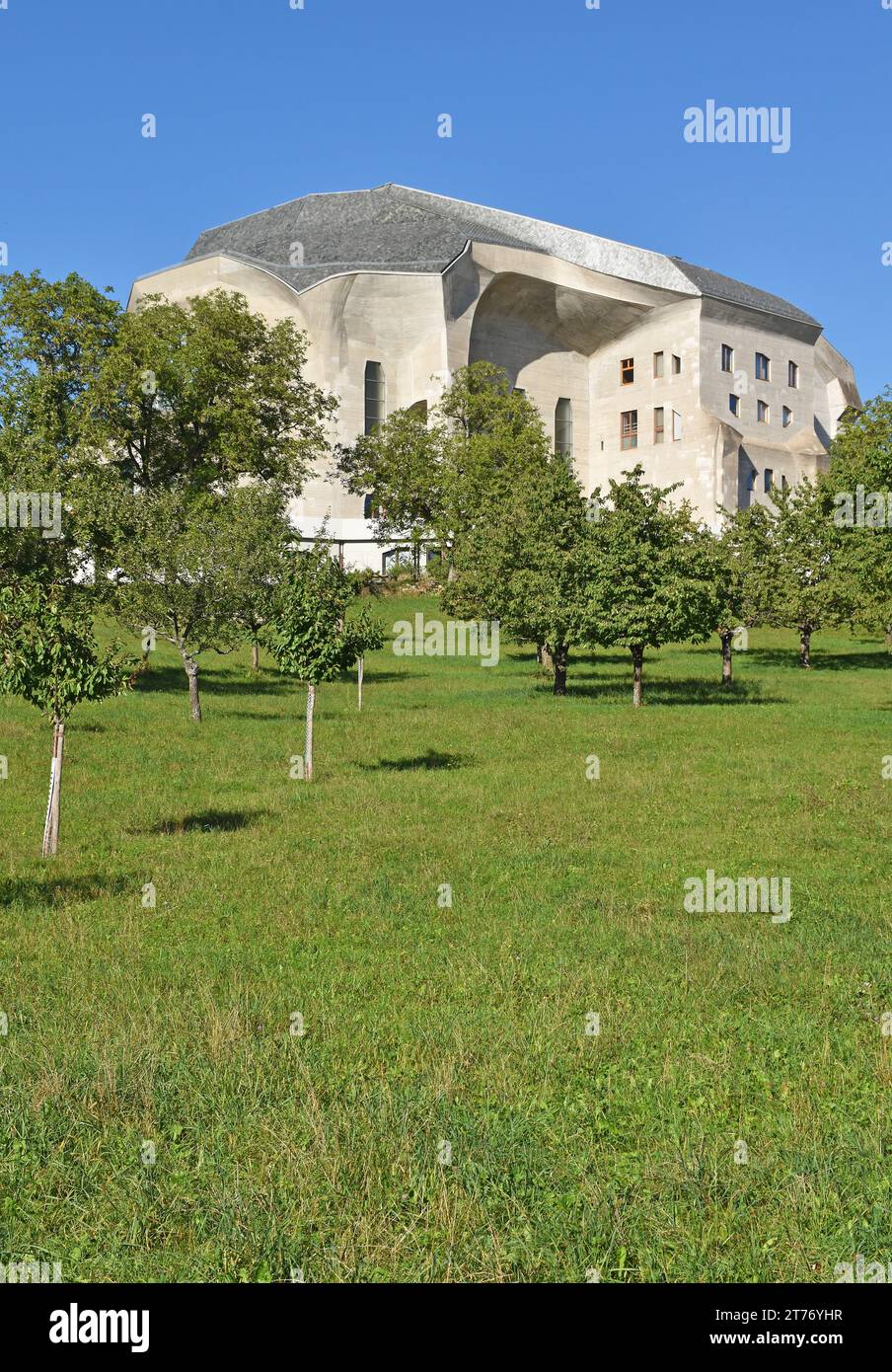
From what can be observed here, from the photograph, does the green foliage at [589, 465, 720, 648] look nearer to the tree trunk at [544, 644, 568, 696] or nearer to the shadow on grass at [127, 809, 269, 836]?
the tree trunk at [544, 644, 568, 696]

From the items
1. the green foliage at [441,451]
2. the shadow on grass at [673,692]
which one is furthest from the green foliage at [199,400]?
the shadow on grass at [673,692]

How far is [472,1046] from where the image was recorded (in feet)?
26.5

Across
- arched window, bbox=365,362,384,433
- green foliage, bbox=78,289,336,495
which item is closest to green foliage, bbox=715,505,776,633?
green foliage, bbox=78,289,336,495

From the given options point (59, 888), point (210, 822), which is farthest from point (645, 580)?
point (59, 888)

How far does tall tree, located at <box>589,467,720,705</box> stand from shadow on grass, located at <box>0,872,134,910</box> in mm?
23470

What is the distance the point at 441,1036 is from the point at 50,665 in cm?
1068

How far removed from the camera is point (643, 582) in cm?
3641

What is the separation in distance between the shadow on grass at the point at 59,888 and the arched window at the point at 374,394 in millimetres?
76486

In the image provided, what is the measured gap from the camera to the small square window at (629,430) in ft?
312

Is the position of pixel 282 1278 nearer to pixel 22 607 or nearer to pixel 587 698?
pixel 22 607

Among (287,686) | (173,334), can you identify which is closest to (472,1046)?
(287,686)

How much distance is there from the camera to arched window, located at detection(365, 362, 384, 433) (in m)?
87.2

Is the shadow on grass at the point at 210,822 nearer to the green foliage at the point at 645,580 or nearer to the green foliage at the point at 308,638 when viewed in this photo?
the green foliage at the point at 308,638

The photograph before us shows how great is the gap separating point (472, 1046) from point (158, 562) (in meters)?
27.0
